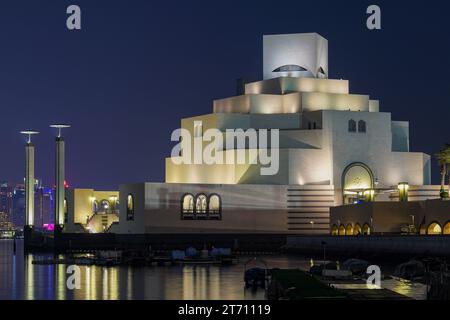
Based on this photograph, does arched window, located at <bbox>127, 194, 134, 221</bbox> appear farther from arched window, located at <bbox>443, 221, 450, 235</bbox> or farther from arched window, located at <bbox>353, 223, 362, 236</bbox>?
arched window, located at <bbox>443, 221, 450, 235</bbox>

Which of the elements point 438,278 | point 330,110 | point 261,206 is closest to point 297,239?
point 261,206

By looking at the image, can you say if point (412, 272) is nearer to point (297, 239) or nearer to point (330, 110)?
point (297, 239)

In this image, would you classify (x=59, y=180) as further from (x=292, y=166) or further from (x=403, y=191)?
(x=403, y=191)

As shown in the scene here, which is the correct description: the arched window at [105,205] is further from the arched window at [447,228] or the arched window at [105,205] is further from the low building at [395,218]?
the arched window at [447,228]

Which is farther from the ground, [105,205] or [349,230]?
[105,205]

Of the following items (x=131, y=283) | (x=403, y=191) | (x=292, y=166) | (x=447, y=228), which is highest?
(x=292, y=166)

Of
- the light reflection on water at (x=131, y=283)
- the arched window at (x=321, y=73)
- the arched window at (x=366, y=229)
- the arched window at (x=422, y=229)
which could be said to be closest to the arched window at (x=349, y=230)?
the arched window at (x=366, y=229)

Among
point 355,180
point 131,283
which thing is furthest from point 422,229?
point 131,283

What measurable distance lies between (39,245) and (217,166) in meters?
17.8

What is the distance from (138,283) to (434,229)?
2918cm

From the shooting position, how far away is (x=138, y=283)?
54.7 meters

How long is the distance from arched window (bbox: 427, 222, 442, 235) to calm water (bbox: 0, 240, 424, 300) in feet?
34.8

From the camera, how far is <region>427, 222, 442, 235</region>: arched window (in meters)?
76.3

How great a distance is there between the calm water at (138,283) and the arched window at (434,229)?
1060 centimetres
